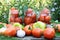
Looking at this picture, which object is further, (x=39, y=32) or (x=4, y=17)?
(x=4, y=17)

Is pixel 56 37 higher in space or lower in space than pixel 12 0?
lower

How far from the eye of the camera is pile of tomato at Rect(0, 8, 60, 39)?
3544 mm

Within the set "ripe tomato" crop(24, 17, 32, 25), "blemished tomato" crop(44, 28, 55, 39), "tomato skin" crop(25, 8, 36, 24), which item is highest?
"tomato skin" crop(25, 8, 36, 24)

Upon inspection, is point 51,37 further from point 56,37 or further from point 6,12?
point 6,12

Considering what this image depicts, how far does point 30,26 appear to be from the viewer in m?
3.66

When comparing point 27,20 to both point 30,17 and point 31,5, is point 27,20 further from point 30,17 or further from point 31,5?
point 31,5

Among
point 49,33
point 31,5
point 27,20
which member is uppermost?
point 31,5

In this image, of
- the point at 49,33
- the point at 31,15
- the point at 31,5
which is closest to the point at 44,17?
the point at 31,15

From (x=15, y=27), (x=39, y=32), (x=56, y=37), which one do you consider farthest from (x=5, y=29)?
(x=56, y=37)

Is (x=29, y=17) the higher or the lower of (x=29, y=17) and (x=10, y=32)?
the higher

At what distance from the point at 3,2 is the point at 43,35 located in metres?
1.55

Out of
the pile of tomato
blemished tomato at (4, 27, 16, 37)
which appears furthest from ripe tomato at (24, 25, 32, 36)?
blemished tomato at (4, 27, 16, 37)

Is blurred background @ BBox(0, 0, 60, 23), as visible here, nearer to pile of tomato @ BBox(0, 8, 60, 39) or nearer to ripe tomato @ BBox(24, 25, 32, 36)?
pile of tomato @ BBox(0, 8, 60, 39)

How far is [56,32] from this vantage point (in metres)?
3.83
